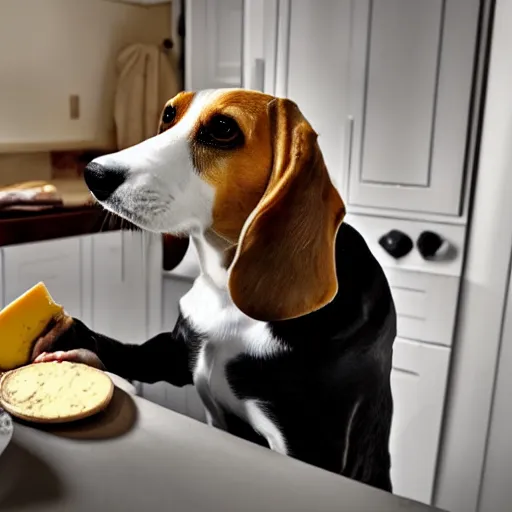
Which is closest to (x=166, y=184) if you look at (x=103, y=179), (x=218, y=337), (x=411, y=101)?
(x=103, y=179)

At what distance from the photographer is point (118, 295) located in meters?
0.69

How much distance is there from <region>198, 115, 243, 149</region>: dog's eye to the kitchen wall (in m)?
0.18

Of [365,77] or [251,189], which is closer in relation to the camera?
[251,189]

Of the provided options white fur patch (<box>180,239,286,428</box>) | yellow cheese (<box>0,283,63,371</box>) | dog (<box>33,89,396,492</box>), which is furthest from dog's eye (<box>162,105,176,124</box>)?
yellow cheese (<box>0,283,63,371</box>)

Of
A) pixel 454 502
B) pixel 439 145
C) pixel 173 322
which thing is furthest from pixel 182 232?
pixel 454 502

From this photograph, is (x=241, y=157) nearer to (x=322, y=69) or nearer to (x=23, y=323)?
(x=322, y=69)

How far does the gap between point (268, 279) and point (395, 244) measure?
0.15 m

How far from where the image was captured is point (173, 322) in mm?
639

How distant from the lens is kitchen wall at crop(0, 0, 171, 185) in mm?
615

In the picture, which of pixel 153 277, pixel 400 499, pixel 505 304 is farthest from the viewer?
pixel 153 277

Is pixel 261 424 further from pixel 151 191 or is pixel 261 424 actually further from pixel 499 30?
pixel 499 30

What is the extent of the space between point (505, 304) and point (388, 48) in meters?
0.27

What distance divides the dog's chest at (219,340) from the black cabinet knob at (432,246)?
7.0 inches

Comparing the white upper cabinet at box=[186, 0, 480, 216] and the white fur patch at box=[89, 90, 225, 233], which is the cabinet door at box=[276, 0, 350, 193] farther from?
the white fur patch at box=[89, 90, 225, 233]
